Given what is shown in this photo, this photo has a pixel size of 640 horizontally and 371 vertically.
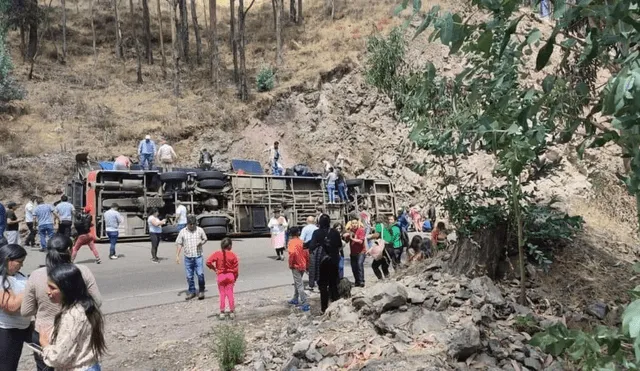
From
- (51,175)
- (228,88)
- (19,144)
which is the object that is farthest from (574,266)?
(228,88)

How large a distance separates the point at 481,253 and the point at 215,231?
11.0 m

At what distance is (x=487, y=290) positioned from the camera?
6.51 metres

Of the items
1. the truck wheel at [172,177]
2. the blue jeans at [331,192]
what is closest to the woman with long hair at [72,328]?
the truck wheel at [172,177]

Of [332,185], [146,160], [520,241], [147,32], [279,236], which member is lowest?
[520,241]

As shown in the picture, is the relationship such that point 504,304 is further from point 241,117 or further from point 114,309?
point 241,117

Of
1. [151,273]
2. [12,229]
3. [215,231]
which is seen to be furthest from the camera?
[215,231]

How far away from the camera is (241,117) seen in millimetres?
29719

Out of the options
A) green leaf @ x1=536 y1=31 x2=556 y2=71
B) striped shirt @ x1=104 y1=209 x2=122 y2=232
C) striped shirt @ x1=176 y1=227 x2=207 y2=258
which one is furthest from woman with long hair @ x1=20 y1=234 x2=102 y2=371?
striped shirt @ x1=104 y1=209 x2=122 y2=232

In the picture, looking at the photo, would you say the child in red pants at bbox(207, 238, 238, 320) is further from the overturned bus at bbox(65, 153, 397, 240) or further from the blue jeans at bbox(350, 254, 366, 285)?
the overturned bus at bbox(65, 153, 397, 240)

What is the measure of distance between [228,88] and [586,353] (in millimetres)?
33031

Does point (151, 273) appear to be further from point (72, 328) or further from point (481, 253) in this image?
point (72, 328)

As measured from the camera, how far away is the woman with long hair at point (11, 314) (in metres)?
4.43

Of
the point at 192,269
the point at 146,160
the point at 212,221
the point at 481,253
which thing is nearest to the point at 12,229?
the point at 212,221

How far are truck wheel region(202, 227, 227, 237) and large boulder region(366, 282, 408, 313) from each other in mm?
10780
